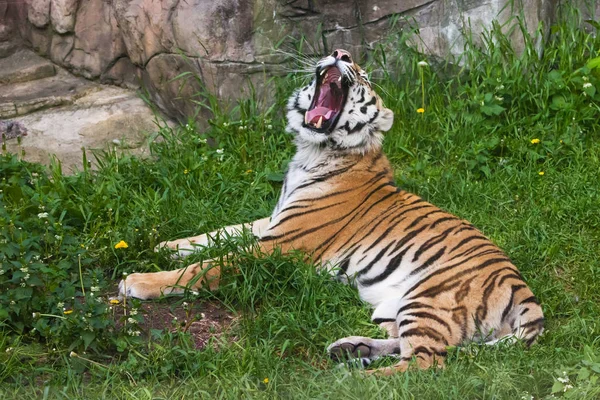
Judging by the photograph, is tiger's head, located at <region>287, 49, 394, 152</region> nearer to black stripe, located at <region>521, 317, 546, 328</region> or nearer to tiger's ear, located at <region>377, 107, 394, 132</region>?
tiger's ear, located at <region>377, 107, 394, 132</region>

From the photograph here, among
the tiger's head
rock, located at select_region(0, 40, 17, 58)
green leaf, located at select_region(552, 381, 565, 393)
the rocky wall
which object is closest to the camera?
green leaf, located at select_region(552, 381, 565, 393)

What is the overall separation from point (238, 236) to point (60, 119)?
8.31 ft

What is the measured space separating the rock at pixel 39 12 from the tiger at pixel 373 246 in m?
3.11

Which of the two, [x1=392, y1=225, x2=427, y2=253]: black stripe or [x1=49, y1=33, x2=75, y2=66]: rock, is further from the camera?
[x1=49, y1=33, x2=75, y2=66]: rock

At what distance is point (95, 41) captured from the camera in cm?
775

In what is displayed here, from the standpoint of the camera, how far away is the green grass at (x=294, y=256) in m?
4.07

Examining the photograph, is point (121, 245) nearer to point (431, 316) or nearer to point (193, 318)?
point (193, 318)

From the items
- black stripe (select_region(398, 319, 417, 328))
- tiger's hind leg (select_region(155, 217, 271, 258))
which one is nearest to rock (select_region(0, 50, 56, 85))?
tiger's hind leg (select_region(155, 217, 271, 258))

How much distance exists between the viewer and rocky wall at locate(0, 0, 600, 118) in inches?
272

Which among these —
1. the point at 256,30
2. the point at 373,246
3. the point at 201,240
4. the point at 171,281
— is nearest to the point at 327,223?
the point at 373,246

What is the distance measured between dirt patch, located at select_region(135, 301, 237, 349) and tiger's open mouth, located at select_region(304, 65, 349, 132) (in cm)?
128

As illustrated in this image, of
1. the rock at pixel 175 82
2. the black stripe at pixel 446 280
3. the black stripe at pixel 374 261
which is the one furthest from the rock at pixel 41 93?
the black stripe at pixel 446 280

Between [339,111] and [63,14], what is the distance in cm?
328

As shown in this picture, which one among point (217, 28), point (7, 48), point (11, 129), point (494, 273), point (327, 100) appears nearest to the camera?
point (494, 273)
